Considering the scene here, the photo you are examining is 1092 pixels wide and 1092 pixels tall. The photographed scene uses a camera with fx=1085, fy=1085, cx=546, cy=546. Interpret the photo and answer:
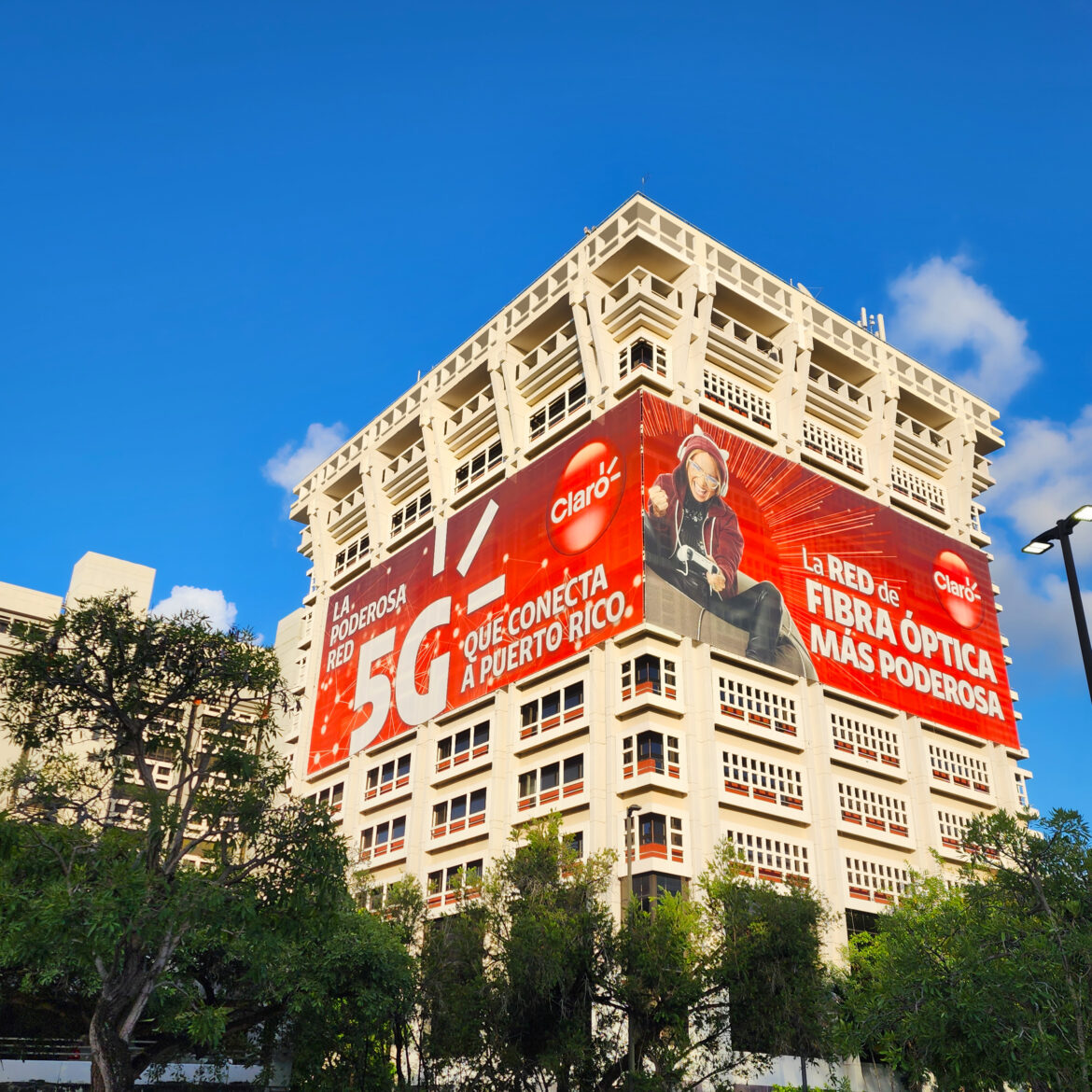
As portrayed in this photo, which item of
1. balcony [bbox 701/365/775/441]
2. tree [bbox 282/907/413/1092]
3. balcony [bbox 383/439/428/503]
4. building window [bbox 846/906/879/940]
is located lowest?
tree [bbox 282/907/413/1092]

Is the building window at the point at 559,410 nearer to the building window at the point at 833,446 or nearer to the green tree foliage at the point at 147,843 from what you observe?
the building window at the point at 833,446

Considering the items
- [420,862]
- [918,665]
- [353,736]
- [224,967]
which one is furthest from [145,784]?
[918,665]

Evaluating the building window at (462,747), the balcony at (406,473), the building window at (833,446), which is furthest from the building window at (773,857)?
the balcony at (406,473)

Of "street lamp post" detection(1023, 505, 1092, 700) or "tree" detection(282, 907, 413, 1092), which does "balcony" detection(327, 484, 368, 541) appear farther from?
"street lamp post" detection(1023, 505, 1092, 700)

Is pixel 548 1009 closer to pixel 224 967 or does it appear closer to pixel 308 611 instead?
pixel 224 967

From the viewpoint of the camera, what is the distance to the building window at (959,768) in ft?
240

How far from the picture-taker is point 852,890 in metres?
62.5

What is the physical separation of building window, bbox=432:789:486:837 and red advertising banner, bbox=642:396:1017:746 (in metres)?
17.9

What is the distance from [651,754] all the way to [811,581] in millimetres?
19246

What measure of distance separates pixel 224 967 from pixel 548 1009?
508 inches

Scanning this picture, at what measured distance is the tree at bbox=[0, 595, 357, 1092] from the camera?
28594 millimetres

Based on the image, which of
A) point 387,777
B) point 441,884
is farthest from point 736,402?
point 441,884

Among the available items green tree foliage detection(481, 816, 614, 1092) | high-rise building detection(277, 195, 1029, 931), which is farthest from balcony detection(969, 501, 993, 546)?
green tree foliage detection(481, 816, 614, 1092)

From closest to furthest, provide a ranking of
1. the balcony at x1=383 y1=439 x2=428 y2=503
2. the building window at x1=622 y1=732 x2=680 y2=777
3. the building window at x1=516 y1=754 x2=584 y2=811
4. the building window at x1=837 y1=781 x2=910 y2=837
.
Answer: the building window at x1=622 y1=732 x2=680 y2=777, the building window at x1=516 y1=754 x2=584 y2=811, the building window at x1=837 y1=781 x2=910 y2=837, the balcony at x1=383 y1=439 x2=428 y2=503
